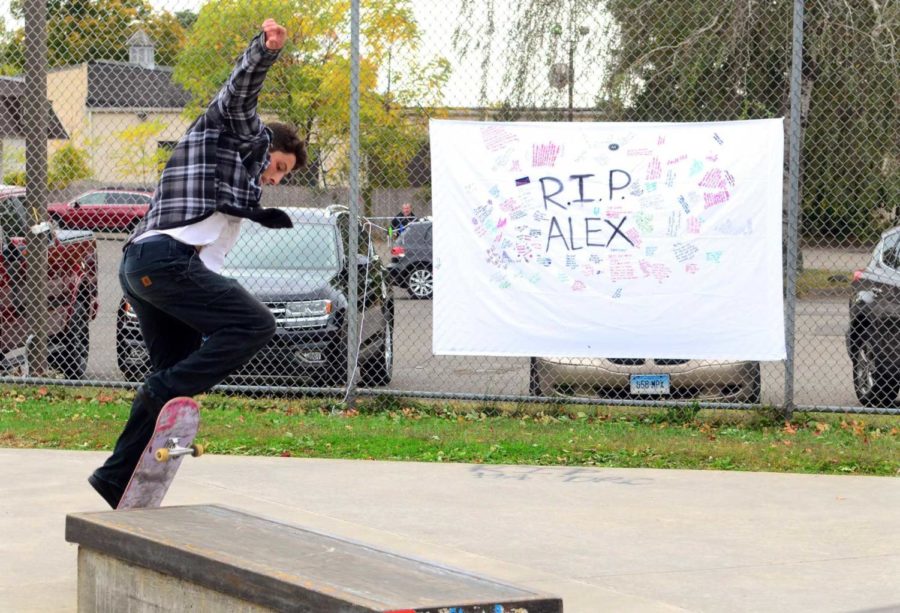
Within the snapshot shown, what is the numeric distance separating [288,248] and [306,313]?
102cm

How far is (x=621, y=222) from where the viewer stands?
29.4 feet

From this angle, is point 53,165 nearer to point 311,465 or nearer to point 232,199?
point 311,465

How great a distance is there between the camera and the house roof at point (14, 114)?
35.1 feet

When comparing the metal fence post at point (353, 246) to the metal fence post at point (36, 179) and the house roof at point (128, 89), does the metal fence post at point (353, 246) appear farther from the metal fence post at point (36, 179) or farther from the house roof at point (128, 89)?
the metal fence post at point (36, 179)

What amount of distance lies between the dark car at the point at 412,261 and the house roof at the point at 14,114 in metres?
3.67

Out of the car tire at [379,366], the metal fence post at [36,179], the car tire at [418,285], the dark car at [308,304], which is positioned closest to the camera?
the dark car at [308,304]

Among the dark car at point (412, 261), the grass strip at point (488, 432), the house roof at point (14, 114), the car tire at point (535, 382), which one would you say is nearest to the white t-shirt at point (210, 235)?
the grass strip at point (488, 432)

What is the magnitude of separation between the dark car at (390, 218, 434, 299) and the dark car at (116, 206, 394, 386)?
55.1 inches

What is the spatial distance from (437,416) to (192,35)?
5972 millimetres

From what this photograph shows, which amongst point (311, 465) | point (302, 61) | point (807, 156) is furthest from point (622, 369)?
point (807, 156)

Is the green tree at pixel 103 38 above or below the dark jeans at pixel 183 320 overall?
above

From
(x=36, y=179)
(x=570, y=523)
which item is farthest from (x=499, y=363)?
(x=570, y=523)

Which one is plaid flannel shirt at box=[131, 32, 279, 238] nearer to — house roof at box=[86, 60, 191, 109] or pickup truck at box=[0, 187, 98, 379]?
house roof at box=[86, 60, 191, 109]

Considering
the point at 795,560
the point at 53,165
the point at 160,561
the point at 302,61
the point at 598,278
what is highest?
the point at 302,61
